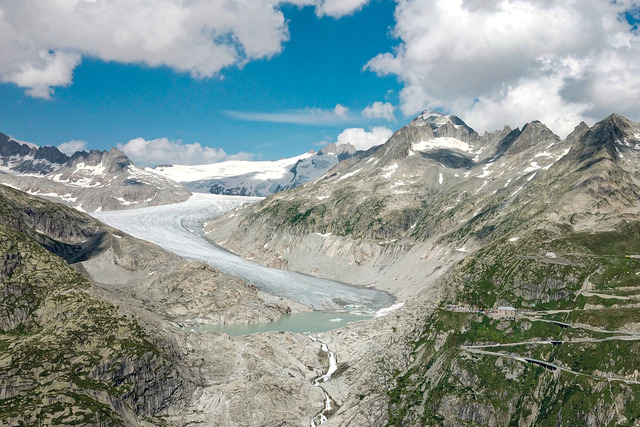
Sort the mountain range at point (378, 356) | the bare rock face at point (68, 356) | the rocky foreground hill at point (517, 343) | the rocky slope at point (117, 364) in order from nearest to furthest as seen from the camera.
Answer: the bare rock face at point (68, 356) → the rocky slope at point (117, 364) → the mountain range at point (378, 356) → the rocky foreground hill at point (517, 343)

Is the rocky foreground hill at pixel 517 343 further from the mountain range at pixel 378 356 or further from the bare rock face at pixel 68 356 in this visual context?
the bare rock face at pixel 68 356

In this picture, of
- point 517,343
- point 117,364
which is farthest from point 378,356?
point 117,364

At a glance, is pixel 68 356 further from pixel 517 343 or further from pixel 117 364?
A: pixel 517 343

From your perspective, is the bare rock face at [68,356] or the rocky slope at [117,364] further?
the rocky slope at [117,364]

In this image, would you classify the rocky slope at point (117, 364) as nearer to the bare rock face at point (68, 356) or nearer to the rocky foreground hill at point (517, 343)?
the bare rock face at point (68, 356)

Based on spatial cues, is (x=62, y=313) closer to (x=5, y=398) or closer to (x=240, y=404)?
(x=5, y=398)

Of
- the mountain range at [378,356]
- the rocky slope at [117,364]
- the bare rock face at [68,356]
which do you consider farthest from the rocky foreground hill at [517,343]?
the bare rock face at [68,356]

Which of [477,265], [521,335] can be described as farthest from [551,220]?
[521,335]

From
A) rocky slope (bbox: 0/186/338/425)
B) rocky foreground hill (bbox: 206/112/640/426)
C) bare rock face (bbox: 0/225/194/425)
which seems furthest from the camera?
rocky foreground hill (bbox: 206/112/640/426)

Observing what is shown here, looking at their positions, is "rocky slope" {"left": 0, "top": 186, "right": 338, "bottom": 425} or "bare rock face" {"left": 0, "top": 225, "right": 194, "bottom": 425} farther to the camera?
"rocky slope" {"left": 0, "top": 186, "right": 338, "bottom": 425}

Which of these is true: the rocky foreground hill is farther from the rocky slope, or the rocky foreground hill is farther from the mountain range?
the rocky slope

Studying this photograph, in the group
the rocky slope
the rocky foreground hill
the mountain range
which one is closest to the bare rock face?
the rocky slope

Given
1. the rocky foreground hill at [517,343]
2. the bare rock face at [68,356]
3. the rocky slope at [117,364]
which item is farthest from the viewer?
the rocky foreground hill at [517,343]
